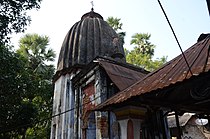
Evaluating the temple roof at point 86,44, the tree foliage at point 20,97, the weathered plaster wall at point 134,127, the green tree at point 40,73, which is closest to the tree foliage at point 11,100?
the tree foliage at point 20,97

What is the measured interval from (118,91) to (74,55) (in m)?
6.68

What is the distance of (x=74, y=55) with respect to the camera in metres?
13.7

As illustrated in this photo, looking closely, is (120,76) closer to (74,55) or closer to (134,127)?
(134,127)

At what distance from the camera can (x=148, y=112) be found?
5105 millimetres

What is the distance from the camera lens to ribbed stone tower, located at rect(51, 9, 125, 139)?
1170cm

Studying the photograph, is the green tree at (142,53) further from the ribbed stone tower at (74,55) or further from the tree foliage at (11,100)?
the tree foliage at (11,100)

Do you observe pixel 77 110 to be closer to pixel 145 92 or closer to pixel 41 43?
pixel 145 92

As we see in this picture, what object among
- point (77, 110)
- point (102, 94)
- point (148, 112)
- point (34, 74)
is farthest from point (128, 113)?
point (34, 74)

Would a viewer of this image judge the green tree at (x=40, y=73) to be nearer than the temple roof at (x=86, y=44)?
No

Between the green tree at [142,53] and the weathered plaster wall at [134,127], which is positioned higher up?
the green tree at [142,53]

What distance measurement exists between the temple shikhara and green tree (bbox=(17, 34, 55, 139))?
620cm

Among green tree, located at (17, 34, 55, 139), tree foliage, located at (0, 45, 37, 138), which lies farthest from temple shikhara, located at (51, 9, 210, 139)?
green tree, located at (17, 34, 55, 139)

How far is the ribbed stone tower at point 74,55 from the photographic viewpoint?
461 inches

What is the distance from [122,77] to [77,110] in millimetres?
3002
